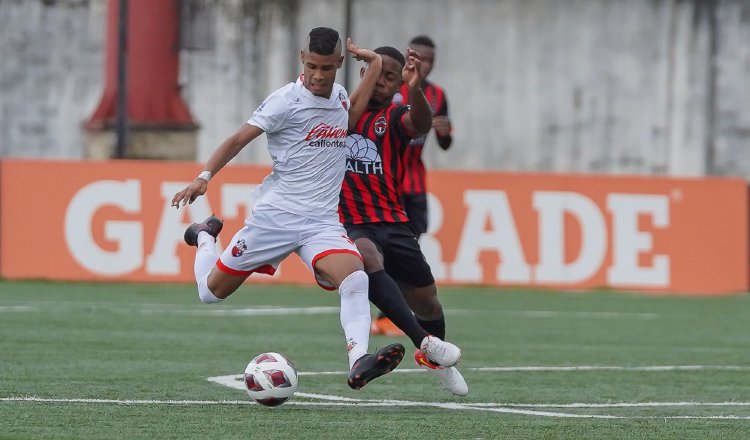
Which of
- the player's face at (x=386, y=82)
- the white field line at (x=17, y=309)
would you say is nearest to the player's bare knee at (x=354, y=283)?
the player's face at (x=386, y=82)

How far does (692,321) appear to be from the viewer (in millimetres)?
14711

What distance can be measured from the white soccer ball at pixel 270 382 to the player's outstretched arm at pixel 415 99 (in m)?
1.68

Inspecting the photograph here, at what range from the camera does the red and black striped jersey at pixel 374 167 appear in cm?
891

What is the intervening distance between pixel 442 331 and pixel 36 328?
402cm

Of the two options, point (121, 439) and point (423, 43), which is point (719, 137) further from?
point (121, 439)

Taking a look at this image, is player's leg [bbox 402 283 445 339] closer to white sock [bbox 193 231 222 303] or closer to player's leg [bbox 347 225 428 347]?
player's leg [bbox 347 225 428 347]

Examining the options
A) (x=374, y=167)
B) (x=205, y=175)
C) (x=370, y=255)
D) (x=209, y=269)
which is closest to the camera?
(x=205, y=175)

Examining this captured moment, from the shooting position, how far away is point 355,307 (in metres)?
7.99

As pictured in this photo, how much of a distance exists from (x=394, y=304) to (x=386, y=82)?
1.36 meters

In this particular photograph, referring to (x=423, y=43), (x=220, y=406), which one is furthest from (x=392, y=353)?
(x=423, y=43)

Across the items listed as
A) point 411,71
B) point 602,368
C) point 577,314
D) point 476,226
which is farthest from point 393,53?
point 476,226

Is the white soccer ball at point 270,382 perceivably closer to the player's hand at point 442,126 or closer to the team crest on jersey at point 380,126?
the team crest on jersey at point 380,126

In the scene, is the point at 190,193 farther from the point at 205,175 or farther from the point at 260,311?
the point at 260,311

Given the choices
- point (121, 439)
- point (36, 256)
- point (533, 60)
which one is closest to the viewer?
point (121, 439)
